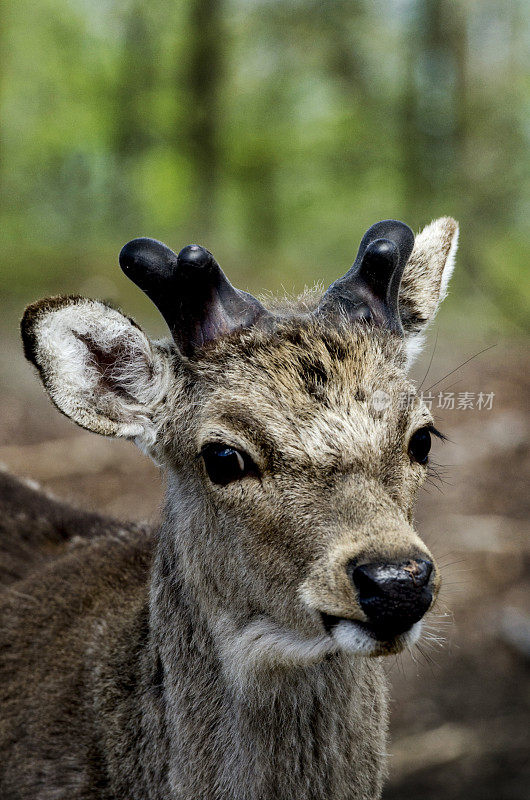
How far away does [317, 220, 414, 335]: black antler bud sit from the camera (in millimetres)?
3770

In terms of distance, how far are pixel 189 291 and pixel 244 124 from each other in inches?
698

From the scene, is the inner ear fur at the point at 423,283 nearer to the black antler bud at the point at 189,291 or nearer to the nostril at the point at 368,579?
the black antler bud at the point at 189,291

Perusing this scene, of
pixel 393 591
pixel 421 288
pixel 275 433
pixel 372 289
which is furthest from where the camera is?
pixel 421 288

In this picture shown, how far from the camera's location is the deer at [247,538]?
3.12 meters

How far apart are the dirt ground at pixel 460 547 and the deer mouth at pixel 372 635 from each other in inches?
19.7

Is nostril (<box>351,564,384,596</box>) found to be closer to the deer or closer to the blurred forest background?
the deer

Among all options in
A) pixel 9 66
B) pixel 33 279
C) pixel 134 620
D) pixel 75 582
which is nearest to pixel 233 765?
pixel 134 620

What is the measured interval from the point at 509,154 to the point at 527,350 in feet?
13.2

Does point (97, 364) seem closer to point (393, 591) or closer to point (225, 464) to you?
point (225, 464)

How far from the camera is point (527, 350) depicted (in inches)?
571

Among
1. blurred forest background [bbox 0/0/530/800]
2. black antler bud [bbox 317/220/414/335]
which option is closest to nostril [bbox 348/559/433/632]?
black antler bud [bbox 317/220/414/335]

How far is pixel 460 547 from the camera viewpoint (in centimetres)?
923

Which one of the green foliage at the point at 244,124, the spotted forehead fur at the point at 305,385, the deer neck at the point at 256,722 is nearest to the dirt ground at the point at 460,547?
the deer neck at the point at 256,722

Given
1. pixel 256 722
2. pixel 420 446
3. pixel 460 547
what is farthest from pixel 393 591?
pixel 460 547
